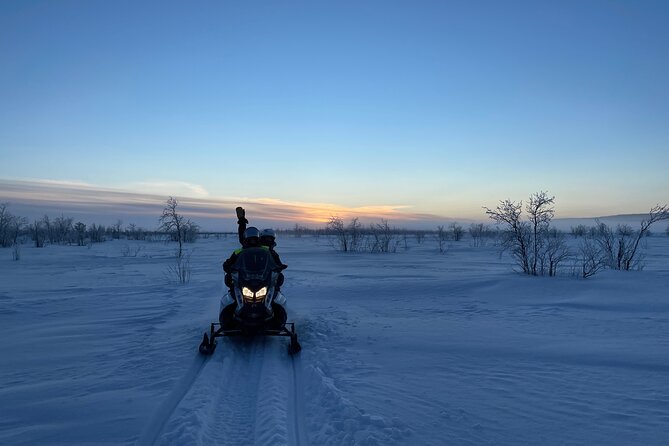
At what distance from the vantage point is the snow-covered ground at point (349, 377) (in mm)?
3771

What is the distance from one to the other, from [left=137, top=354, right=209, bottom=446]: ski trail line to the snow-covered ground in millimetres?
22

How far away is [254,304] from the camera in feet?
21.1

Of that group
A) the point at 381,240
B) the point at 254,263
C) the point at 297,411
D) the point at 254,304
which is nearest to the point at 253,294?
the point at 254,304

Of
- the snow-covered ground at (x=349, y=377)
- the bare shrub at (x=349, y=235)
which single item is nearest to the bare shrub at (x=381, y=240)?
the bare shrub at (x=349, y=235)

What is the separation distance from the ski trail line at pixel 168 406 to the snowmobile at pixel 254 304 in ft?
2.16

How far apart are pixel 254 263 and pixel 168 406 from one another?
2.86 m

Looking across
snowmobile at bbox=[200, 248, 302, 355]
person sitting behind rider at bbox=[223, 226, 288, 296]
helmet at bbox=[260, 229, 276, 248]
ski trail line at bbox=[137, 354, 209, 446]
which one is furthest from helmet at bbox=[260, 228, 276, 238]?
ski trail line at bbox=[137, 354, 209, 446]

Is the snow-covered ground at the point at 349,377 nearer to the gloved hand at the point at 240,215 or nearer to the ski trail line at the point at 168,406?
the ski trail line at the point at 168,406

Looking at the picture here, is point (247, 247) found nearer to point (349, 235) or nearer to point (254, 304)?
point (254, 304)

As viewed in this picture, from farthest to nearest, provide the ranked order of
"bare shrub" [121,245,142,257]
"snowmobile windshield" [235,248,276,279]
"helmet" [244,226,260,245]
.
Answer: "bare shrub" [121,245,142,257] → "helmet" [244,226,260,245] → "snowmobile windshield" [235,248,276,279]

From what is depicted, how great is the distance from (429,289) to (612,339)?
21.4 feet

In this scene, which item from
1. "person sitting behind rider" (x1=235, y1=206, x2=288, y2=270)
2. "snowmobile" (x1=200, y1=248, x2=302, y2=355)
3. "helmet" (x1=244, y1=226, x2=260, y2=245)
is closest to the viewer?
"snowmobile" (x1=200, y1=248, x2=302, y2=355)

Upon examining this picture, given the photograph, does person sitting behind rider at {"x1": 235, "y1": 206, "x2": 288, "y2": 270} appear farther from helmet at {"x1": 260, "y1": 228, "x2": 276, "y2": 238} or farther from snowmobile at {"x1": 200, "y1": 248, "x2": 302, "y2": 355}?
snowmobile at {"x1": 200, "y1": 248, "x2": 302, "y2": 355}

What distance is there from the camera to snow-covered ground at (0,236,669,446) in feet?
12.4
